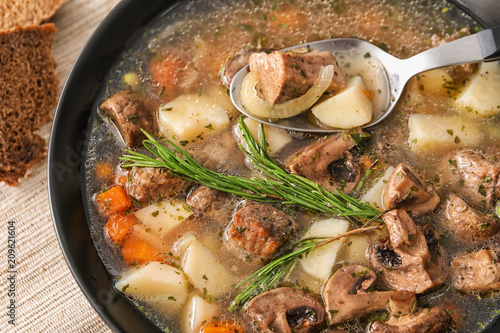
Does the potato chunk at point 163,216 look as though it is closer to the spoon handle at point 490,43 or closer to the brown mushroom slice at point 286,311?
the brown mushroom slice at point 286,311

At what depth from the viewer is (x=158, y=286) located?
2734 mm

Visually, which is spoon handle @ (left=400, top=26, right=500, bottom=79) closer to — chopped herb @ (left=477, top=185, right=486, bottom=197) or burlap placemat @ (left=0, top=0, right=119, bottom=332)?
chopped herb @ (left=477, top=185, right=486, bottom=197)

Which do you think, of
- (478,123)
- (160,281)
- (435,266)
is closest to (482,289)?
(435,266)

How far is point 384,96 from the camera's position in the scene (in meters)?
3.01

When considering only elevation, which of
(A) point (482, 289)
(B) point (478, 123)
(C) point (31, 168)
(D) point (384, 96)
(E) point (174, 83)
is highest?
(E) point (174, 83)

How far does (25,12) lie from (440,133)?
3.09 meters

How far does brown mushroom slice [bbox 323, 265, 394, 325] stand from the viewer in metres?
2.60

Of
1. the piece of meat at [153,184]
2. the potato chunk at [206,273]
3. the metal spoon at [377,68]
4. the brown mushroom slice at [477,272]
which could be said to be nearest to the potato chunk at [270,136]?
the metal spoon at [377,68]

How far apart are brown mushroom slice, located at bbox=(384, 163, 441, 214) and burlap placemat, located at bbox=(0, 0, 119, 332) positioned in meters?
2.01

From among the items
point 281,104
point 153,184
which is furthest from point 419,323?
point 153,184

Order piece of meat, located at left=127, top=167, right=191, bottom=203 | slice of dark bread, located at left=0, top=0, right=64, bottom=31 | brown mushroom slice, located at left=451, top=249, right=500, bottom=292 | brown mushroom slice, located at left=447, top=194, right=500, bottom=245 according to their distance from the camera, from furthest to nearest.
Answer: slice of dark bread, located at left=0, top=0, right=64, bottom=31 → piece of meat, located at left=127, top=167, right=191, bottom=203 → brown mushroom slice, located at left=447, top=194, right=500, bottom=245 → brown mushroom slice, located at left=451, top=249, right=500, bottom=292

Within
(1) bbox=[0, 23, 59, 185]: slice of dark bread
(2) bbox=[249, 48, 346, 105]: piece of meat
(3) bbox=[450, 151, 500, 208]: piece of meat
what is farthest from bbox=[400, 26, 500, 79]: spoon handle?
(1) bbox=[0, 23, 59, 185]: slice of dark bread

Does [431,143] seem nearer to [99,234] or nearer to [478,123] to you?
[478,123]

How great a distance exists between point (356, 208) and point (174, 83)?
4.68 ft
